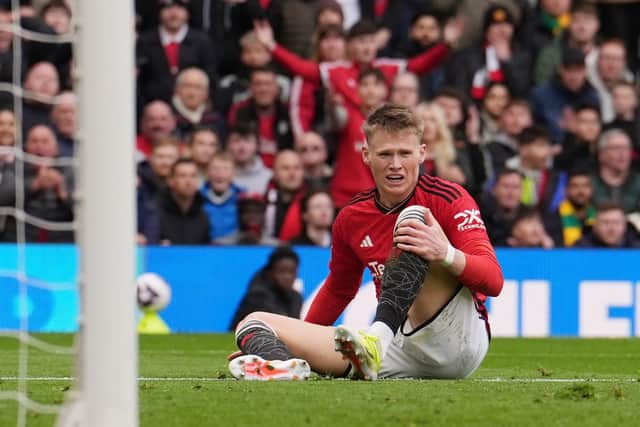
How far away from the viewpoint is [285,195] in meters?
12.9

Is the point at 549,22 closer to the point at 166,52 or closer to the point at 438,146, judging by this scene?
the point at 438,146

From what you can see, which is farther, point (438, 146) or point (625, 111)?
point (625, 111)

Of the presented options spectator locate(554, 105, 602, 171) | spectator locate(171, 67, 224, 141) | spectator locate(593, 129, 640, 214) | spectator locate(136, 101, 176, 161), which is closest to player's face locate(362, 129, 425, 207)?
spectator locate(136, 101, 176, 161)

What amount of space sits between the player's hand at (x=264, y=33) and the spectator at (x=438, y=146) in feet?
5.05

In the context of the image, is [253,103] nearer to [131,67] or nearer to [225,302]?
[225,302]

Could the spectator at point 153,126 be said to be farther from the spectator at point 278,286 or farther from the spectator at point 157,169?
the spectator at point 278,286

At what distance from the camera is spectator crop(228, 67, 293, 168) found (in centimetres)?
1323

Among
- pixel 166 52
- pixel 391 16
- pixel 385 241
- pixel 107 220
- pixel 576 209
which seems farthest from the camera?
pixel 391 16

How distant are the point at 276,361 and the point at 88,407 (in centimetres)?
227

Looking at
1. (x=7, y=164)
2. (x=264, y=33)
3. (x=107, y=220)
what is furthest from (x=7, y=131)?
(x=107, y=220)

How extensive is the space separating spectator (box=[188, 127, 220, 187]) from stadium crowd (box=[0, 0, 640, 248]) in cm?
1

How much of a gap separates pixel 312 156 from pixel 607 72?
11.2 ft

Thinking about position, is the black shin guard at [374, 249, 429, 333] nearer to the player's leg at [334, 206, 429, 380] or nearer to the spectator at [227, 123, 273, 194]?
the player's leg at [334, 206, 429, 380]

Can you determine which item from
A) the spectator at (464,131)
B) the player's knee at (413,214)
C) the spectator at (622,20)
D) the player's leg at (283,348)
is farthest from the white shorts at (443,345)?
the spectator at (622,20)
